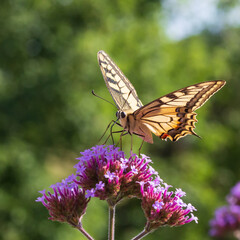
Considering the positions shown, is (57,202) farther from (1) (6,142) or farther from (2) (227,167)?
(2) (227,167)

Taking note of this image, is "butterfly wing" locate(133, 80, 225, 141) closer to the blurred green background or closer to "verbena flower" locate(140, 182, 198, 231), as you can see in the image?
"verbena flower" locate(140, 182, 198, 231)

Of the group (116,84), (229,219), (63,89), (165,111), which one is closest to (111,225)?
(165,111)

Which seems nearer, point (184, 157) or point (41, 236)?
point (41, 236)

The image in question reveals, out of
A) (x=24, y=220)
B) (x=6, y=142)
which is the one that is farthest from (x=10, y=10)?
(x=24, y=220)

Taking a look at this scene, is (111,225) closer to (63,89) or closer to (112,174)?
(112,174)

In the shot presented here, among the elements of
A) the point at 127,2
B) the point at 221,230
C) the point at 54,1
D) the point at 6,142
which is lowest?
the point at 221,230

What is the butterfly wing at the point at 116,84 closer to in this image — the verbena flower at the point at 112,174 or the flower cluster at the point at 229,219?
the verbena flower at the point at 112,174

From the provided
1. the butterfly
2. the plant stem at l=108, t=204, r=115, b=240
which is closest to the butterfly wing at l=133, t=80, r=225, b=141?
the butterfly
